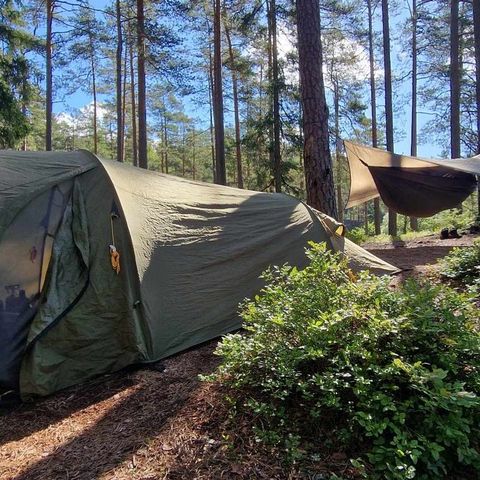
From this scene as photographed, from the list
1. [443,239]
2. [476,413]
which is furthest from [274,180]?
[476,413]

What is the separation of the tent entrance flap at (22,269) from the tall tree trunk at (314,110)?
10.6ft

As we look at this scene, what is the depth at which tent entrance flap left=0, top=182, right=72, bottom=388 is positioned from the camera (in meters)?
2.75

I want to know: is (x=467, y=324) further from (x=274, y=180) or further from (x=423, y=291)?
(x=274, y=180)

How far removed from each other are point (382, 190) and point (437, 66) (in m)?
11.1

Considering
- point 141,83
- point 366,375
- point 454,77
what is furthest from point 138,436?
point 454,77

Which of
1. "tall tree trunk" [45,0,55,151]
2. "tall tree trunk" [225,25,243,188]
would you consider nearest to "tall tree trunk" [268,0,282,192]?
"tall tree trunk" [225,25,243,188]

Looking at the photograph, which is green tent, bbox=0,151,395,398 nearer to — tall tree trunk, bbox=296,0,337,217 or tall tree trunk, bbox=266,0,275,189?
tall tree trunk, bbox=296,0,337,217

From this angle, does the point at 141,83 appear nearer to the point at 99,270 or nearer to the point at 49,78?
the point at 49,78

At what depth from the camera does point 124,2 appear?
13367mm

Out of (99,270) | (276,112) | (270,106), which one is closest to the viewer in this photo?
(99,270)

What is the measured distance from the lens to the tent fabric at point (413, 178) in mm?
6625

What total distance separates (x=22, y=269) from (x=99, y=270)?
20.2 inches

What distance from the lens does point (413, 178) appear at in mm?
6852

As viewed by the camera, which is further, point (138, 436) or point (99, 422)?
point (99, 422)
